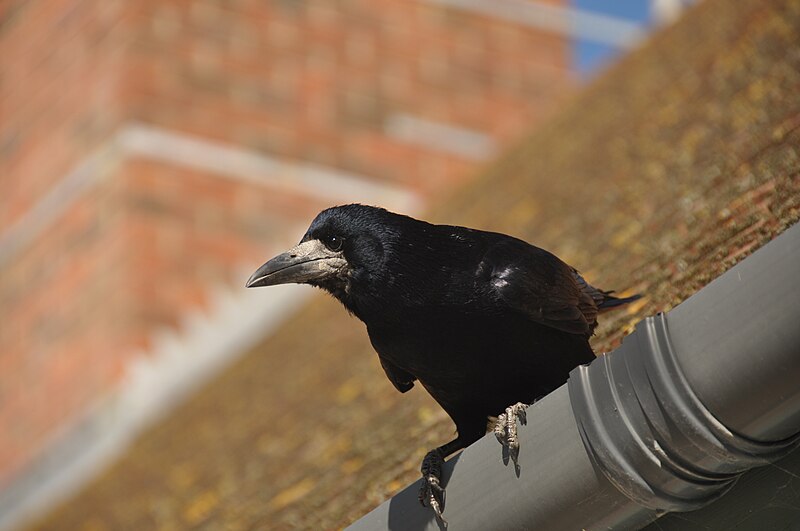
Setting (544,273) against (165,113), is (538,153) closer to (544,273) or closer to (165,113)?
(544,273)

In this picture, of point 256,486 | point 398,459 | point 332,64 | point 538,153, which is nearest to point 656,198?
point 398,459

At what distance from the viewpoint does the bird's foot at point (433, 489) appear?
3.84 m

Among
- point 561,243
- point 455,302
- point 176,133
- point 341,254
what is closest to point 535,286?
point 455,302

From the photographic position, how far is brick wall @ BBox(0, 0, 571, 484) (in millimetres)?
19438

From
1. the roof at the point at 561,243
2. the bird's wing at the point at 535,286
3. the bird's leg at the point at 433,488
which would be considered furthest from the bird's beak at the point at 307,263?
the roof at the point at 561,243

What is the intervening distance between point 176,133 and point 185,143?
0.18 m

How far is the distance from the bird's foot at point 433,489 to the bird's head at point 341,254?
0.70m

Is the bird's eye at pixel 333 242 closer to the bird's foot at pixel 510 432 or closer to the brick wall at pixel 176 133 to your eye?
the bird's foot at pixel 510 432

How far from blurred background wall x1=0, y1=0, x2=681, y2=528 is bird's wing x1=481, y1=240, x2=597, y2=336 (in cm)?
1266

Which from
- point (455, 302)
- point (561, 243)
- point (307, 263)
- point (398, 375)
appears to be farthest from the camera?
point (561, 243)

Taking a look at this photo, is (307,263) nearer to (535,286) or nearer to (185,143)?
(535,286)

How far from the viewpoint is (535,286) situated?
4.38m

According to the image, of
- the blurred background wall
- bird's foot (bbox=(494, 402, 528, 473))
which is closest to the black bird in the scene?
bird's foot (bbox=(494, 402, 528, 473))

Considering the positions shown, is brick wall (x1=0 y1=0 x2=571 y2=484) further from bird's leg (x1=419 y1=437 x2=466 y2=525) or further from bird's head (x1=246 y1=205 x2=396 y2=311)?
bird's leg (x1=419 y1=437 x2=466 y2=525)
